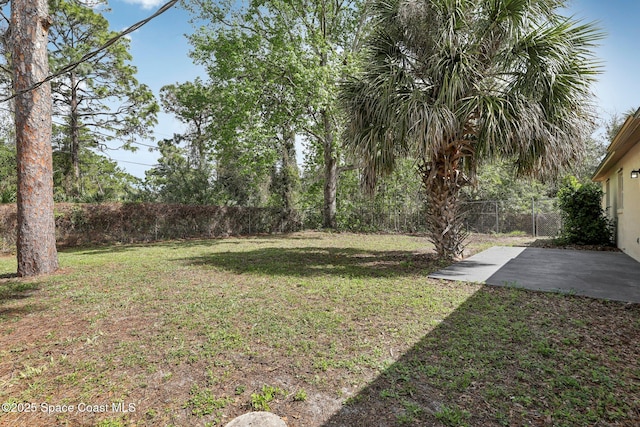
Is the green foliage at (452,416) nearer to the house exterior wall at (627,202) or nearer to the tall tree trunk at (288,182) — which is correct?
the house exterior wall at (627,202)

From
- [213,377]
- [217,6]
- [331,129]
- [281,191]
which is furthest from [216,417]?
[217,6]

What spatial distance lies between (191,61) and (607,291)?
1789 centimetres

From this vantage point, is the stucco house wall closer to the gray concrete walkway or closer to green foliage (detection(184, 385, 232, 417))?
the gray concrete walkway

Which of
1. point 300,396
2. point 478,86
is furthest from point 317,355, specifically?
point 478,86

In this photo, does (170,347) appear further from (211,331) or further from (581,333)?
(581,333)

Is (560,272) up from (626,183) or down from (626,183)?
down

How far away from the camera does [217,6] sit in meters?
14.7

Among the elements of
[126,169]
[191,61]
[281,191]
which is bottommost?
[281,191]

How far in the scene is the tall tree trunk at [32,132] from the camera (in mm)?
5539

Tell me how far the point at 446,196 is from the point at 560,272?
255 centimetres

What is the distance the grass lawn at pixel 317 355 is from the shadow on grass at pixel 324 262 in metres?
1.07

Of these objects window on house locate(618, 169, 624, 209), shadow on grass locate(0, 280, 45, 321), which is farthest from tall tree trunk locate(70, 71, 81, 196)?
window on house locate(618, 169, 624, 209)

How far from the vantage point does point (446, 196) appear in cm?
705

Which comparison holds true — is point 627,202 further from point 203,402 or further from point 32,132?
point 32,132
